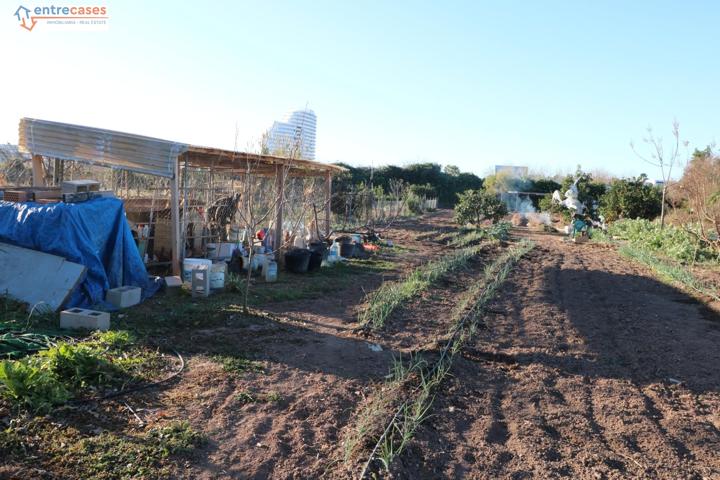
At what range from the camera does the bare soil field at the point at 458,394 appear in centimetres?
348

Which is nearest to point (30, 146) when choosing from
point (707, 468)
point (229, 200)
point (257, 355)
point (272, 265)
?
point (229, 200)

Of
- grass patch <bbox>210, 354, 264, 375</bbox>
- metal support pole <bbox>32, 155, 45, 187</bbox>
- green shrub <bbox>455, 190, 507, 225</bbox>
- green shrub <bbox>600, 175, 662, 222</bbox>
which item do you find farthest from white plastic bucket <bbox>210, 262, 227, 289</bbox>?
green shrub <bbox>600, 175, 662, 222</bbox>

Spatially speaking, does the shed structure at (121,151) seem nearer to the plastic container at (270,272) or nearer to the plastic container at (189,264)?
the plastic container at (189,264)

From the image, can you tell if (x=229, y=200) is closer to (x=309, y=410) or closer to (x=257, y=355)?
(x=257, y=355)

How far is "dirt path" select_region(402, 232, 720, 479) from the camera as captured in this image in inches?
140

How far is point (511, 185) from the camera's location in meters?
37.8

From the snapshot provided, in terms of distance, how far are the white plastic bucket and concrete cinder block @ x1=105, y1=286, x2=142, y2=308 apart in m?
1.27

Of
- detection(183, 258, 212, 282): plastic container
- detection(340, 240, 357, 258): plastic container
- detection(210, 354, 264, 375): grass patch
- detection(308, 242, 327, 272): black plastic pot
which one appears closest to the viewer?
detection(210, 354, 264, 375): grass patch

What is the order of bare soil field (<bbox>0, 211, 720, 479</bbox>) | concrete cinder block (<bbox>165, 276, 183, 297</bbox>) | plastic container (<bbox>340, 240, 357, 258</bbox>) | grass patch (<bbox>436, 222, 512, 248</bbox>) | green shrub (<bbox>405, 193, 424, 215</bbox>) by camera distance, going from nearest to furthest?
bare soil field (<bbox>0, 211, 720, 479</bbox>)
concrete cinder block (<bbox>165, 276, 183, 297</bbox>)
plastic container (<bbox>340, 240, 357, 258</bbox>)
grass patch (<bbox>436, 222, 512, 248</bbox>)
green shrub (<bbox>405, 193, 424, 215</bbox>)

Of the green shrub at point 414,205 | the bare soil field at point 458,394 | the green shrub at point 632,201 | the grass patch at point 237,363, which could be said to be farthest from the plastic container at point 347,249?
the green shrub at point 414,205

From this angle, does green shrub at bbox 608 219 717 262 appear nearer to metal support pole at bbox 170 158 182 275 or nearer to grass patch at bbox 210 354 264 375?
metal support pole at bbox 170 158 182 275

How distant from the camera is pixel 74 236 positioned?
679cm

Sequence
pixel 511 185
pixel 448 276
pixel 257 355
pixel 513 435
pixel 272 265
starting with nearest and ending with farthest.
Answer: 1. pixel 513 435
2. pixel 257 355
3. pixel 272 265
4. pixel 448 276
5. pixel 511 185

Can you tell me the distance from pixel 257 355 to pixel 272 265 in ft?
13.4
